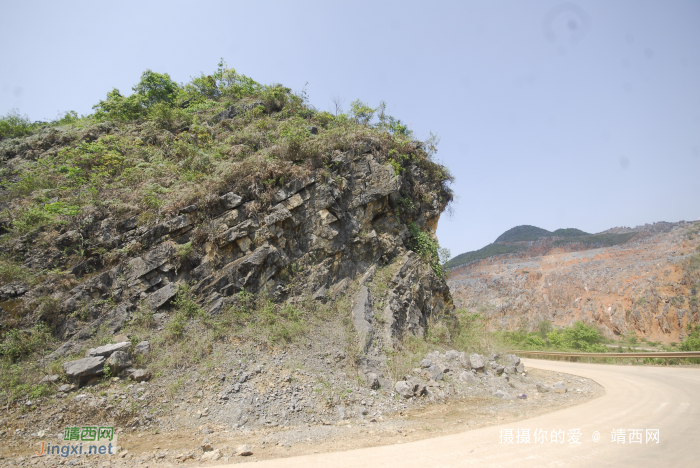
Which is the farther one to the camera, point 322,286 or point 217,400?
point 322,286

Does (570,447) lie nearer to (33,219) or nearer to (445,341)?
(445,341)

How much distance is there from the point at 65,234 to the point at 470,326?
15716 millimetres

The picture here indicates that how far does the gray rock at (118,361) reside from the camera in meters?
7.44

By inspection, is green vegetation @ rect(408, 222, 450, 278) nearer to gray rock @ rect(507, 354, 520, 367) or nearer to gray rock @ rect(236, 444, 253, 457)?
gray rock @ rect(507, 354, 520, 367)

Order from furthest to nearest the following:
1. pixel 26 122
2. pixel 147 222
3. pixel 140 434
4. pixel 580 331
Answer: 1. pixel 580 331
2. pixel 26 122
3. pixel 147 222
4. pixel 140 434

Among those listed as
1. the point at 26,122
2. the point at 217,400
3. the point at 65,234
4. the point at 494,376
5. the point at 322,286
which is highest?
the point at 26,122

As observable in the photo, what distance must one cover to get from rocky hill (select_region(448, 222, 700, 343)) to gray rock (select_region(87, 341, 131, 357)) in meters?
29.4

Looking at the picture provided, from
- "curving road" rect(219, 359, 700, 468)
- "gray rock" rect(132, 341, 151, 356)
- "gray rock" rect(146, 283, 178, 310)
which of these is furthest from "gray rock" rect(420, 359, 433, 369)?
"gray rock" rect(146, 283, 178, 310)

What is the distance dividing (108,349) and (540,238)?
8814 centimetres

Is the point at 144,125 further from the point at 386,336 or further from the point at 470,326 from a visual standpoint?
the point at 470,326

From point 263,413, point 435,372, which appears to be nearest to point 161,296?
point 263,413

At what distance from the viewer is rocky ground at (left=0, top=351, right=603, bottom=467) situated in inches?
225

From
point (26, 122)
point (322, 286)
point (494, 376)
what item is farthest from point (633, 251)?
point (26, 122)

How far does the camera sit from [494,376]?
9867mm
